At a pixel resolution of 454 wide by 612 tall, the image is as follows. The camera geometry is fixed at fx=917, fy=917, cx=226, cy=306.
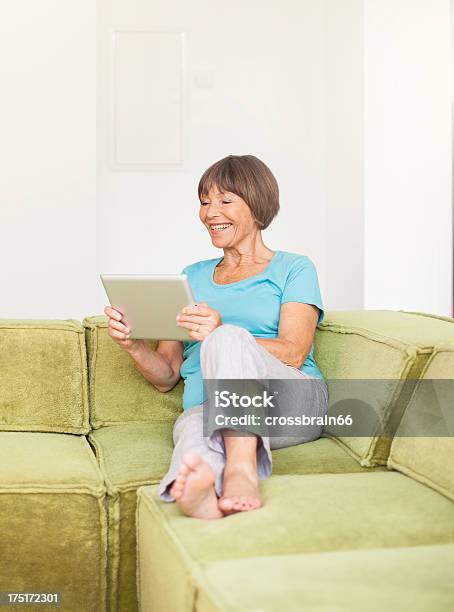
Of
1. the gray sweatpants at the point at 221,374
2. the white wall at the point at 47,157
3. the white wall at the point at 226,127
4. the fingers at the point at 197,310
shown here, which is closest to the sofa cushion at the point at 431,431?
the gray sweatpants at the point at 221,374

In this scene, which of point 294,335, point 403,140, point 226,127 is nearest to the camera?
point 294,335

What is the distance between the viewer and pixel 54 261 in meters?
4.18

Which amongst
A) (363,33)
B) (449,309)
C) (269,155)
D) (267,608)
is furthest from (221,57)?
(267,608)

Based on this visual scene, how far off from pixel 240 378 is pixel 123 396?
67 cm

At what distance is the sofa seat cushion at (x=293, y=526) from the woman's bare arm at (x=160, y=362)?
1.78ft

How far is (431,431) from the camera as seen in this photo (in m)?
1.83

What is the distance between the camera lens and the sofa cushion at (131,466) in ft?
6.06

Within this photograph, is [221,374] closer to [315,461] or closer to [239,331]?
[239,331]

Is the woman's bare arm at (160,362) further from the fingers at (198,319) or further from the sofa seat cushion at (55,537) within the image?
the sofa seat cushion at (55,537)

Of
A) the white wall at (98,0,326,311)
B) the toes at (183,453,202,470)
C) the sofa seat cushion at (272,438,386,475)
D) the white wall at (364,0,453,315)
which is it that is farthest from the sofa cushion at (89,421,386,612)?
the white wall at (98,0,326,311)

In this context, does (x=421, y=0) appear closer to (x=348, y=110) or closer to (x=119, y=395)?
(x=348, y=110)

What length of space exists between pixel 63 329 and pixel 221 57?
2.83 meters

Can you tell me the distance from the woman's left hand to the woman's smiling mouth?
15.7 inches

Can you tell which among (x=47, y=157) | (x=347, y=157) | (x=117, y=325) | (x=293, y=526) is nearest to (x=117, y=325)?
(x=117, y=325)
